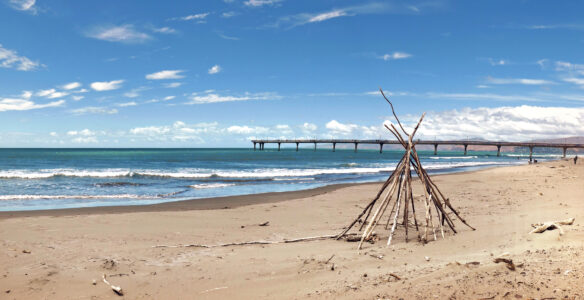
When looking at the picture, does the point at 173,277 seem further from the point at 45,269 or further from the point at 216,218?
the point at 216,218

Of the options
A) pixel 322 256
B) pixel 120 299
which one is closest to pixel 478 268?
pixel 322 256

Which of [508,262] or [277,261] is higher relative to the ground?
[508,262]

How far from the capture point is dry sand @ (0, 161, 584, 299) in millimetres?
4648

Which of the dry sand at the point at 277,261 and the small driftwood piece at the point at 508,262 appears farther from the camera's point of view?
the small driftwood piece at the point at 508,262

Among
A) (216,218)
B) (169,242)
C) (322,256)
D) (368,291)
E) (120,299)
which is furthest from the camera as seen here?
(216,218)

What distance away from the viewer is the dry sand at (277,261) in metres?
4.65

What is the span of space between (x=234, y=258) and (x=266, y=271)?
96cm

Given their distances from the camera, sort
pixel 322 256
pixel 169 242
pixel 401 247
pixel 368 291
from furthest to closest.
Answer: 1. pixel 169 242
2. pixel 401 247
3. pixel 322 256
4. pixel 368 291

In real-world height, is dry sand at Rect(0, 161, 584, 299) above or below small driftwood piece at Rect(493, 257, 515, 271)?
below

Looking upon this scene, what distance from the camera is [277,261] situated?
21.0 ft

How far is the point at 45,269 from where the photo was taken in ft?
→ 19.8

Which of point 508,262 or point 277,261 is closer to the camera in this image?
point 508,262

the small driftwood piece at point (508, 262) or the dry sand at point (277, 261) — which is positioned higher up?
the small driftwood piece at point (508, 262)

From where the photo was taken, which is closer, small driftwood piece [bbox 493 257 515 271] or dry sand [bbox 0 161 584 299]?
dry sand [bbox 0 161 584 299]
